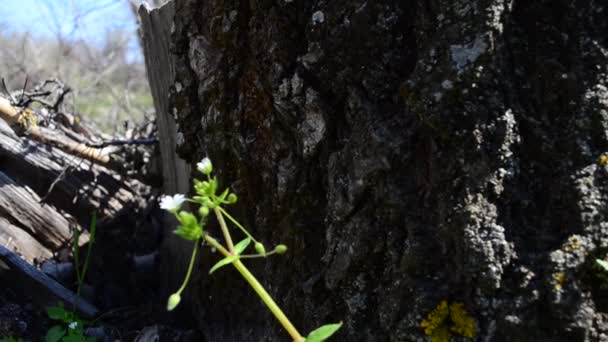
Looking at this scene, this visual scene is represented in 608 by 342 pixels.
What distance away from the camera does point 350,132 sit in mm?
2090

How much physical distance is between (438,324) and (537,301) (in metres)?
0.24

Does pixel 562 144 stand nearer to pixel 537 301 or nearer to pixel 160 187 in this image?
pixel 537 301

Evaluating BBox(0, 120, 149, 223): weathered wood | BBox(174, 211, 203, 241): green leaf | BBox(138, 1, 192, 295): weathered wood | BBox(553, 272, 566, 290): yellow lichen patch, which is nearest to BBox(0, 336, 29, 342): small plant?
BBox(138, 1, 192, 295): weathered wood

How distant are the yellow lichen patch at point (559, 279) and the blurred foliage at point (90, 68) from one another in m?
5.11

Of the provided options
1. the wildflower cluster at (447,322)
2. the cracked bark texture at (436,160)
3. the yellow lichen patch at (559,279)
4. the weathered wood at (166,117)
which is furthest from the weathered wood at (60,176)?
the yellow lichen patch at (559,279)

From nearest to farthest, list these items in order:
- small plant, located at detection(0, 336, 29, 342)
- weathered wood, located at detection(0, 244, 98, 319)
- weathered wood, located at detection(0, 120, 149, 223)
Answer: small plant, located at detection(0, 336, 29, 342) → weathered wood, located at detection(0, 244, 98, 319) → weathered wood, located at detection(0, 120, 149, 223)

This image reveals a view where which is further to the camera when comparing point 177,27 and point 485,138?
point 177,27

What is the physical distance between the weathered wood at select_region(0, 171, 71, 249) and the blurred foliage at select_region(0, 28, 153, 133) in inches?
112

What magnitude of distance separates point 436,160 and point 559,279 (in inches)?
16.3

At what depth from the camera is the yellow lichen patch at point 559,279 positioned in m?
1.75

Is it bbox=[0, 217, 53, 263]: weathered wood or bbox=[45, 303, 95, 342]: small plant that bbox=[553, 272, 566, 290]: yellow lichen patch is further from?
bbox=[0, 217, 53, 263]: weathered wood

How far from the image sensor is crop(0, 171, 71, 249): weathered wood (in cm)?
343

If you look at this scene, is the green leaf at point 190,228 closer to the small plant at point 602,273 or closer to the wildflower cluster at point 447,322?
the wildflower cluster at point 447,322

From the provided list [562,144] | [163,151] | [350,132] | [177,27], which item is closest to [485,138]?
[562,144]
